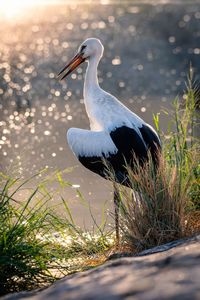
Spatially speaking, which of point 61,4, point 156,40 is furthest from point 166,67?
point 61,4

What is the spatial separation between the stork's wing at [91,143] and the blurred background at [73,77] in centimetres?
50

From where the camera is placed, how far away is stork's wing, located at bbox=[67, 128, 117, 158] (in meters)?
7.25

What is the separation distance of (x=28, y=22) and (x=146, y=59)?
2275cm

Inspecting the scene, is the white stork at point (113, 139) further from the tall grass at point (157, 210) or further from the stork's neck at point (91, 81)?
the tall grass at point (157, 210)

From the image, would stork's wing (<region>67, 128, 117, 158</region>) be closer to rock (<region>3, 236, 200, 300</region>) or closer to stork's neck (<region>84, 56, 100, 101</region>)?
stork's neck (<region>84, 56, 100, 101</region>)

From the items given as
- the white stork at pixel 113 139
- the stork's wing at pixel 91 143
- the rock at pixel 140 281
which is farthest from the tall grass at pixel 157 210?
the rock at pixel 140 281

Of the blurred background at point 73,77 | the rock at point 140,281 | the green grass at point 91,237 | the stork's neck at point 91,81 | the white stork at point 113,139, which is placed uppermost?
the blurred background at point 73,77

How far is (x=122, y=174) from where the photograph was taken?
710 cm

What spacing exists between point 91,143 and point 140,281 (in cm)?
393

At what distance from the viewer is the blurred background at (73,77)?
39.8 ft

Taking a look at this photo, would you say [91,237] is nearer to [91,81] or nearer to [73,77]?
[91,81]

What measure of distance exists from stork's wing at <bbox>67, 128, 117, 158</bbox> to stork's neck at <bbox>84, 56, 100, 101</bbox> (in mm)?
726

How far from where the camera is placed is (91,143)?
734 centimetres

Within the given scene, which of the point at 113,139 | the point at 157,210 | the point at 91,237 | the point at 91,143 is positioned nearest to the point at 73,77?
the point at 91,143
